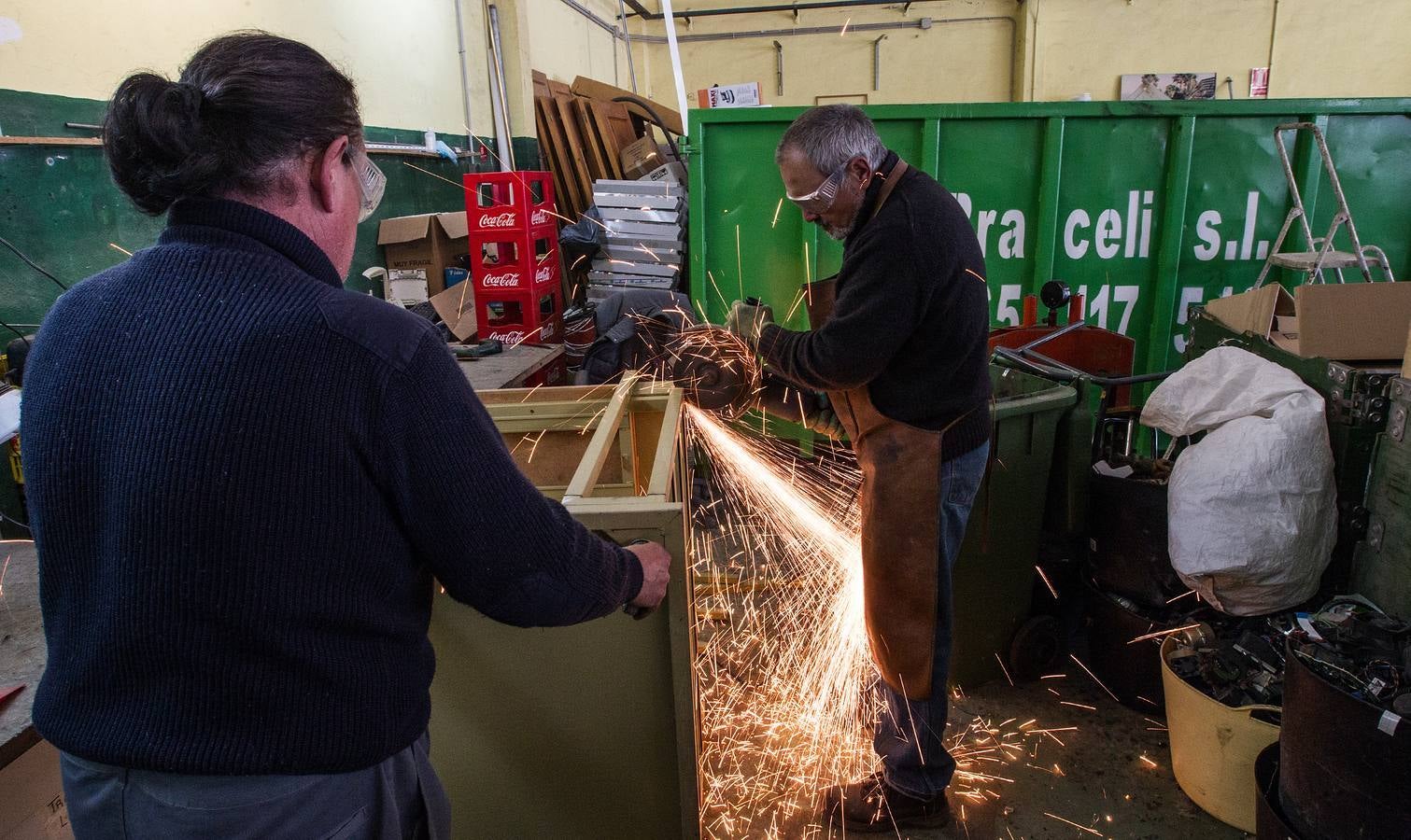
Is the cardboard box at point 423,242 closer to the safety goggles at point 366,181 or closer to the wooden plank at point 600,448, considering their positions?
the wooden plank at point 600,448

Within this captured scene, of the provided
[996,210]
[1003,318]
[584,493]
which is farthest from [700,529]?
[584,493]

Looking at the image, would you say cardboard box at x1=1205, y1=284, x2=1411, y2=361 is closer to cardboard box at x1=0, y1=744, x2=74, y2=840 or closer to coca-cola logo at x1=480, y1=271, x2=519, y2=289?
cardboard box at x1=0, y1=744, x2=74, y2=840

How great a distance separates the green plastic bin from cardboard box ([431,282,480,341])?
4.27 metres

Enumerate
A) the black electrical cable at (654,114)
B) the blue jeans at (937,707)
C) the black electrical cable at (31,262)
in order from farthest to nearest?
the black electrical cable at (654,114)
the black electrical cable at (31,262)
the blue jeans at (937,707)

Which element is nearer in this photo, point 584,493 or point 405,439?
point 405,439

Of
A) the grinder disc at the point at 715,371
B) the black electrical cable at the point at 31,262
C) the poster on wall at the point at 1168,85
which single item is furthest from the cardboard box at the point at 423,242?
the poster on wall at the point at 1168,85

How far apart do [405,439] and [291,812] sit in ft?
1.66

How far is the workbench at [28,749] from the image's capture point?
1494 mm

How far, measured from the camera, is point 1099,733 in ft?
9.67

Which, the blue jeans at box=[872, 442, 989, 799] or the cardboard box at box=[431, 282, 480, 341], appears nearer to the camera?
the blue jeans at box=[872, 442, 989, 799]

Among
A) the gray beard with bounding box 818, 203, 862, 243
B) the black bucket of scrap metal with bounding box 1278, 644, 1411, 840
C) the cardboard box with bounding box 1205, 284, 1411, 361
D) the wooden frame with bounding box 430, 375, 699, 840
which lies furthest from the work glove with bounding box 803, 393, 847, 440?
the cardboard box with bounding box 1205, 284, 1411, 361

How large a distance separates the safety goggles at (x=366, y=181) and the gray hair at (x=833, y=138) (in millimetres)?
1160

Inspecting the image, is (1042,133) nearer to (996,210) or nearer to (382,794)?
→ (996,210)

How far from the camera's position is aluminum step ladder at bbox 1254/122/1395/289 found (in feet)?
13.0
